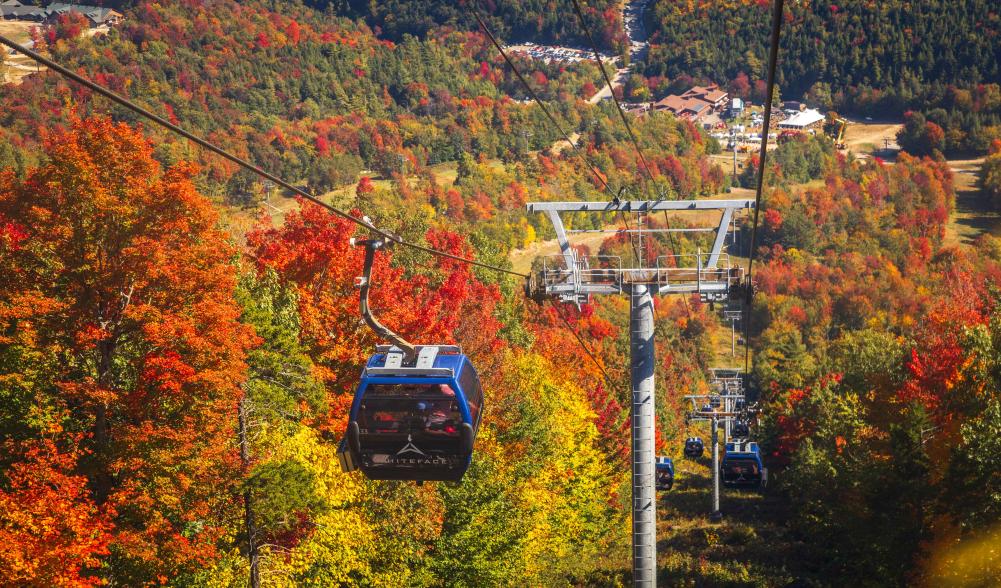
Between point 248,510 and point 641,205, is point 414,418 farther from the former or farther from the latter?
point 248,510

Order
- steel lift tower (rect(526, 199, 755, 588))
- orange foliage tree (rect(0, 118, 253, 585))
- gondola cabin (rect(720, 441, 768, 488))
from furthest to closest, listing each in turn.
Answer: gondola cabin (rect(720, 441, 768, 488)) < orange foliage tree (rect(0, 118, 253, 585)) < steel lift tower (rect(526, 199, 755, 588))

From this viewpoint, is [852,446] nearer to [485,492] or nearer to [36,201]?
[485,492]

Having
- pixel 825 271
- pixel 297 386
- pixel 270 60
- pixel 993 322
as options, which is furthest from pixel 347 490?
pixel 270 60

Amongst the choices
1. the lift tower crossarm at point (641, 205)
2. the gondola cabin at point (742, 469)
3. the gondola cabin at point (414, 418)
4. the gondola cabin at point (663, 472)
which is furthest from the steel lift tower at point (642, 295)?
the gondola cabin at point (663, 472)

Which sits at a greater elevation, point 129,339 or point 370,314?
point 370,314

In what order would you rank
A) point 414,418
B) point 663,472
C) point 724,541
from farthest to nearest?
point 663,472 < point 724,541 < point 414,418

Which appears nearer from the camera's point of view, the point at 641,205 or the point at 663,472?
the point at 641,205

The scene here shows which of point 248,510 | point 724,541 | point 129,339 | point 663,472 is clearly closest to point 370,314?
point 248,510

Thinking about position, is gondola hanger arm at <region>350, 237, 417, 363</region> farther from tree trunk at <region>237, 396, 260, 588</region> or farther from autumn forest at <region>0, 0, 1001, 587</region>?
tree trunk at <region>237, 396, 260, 588</region>

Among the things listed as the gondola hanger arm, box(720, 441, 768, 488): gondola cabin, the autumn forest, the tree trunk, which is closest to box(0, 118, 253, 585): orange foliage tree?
the autumn forest
